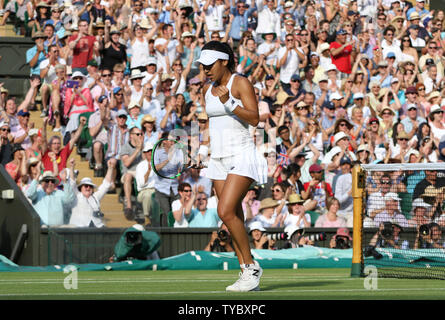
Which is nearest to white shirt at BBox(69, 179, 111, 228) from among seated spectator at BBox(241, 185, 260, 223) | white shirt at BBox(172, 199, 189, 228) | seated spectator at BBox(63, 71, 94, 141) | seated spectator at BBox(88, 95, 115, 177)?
white shirt at BBox(172, 199, 189, 228)

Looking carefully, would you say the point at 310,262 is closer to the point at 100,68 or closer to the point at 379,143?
the point at 379,143

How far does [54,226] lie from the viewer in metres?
15.8

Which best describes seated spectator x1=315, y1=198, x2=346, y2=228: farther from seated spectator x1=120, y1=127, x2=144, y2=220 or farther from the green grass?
the green grass

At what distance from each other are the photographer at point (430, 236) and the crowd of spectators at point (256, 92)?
22 centimetres

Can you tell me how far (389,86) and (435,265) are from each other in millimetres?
8977

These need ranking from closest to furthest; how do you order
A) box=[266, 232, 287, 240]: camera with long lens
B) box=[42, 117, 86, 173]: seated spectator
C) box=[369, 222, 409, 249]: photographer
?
box=[369, 222, 409, 249]: photographer < box=[266, 232, 287, 240]: camera with long lens < box=[42, 117, 86, 173]: seated spectator

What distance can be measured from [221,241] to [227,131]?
23.3 feet

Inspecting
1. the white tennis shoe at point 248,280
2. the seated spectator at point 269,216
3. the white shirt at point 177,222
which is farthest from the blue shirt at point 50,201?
the white tennis shoe at point 248,280

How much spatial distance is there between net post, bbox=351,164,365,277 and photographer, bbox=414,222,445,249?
3.78 m

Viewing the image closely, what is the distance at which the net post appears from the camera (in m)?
12.1

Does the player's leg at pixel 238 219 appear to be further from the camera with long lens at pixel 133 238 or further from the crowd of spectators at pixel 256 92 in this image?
the crowd of spectators at pixel 256 92

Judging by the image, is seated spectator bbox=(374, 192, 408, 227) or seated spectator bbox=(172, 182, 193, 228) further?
seated spectator bbox=(172, 182, 193, 228)
